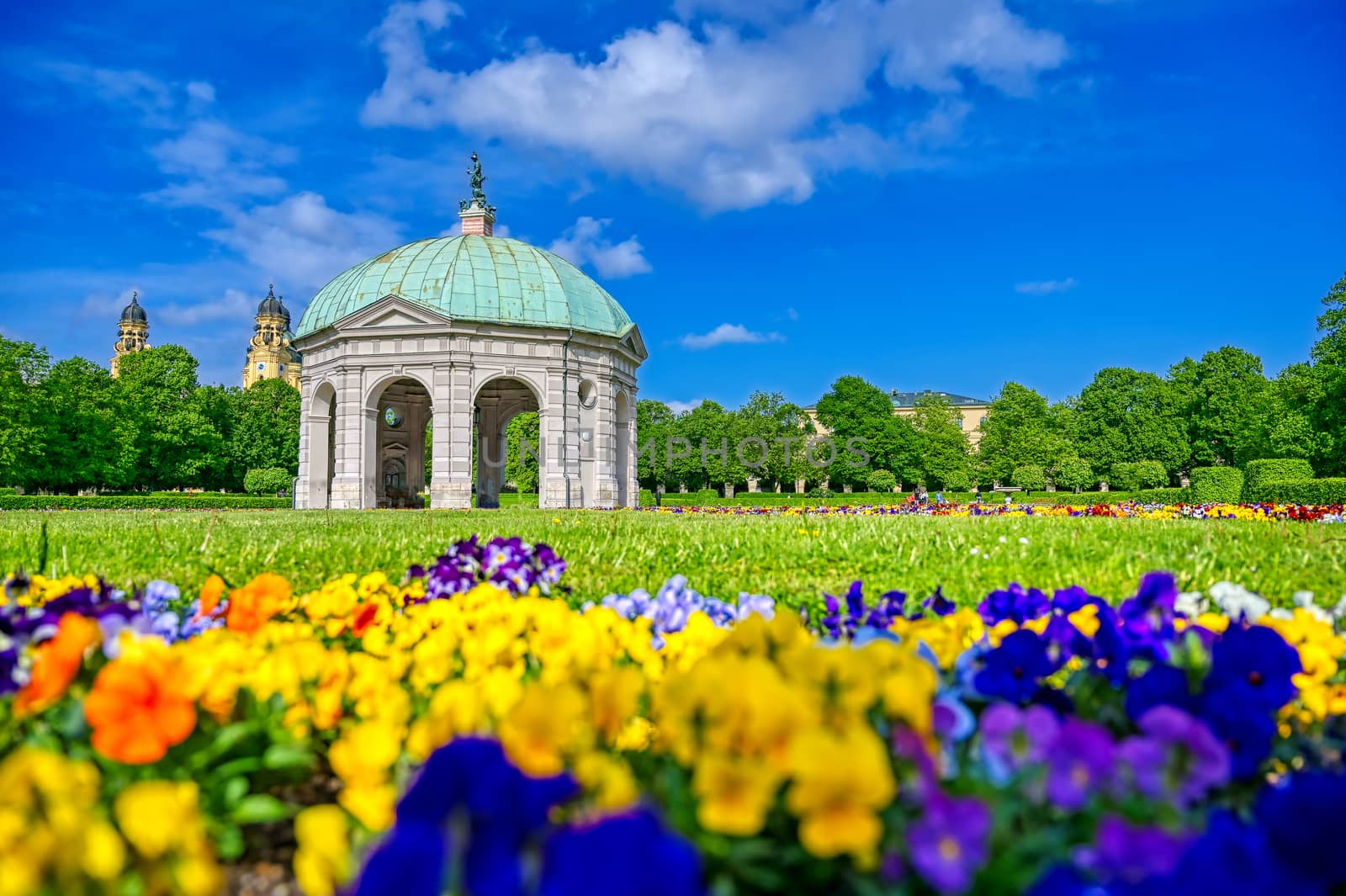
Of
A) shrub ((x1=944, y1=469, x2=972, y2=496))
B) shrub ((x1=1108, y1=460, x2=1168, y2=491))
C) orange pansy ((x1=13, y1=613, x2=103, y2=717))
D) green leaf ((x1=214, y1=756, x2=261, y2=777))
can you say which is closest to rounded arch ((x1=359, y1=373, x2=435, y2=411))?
orange pansy ((x1=13, y1=613, x2=103, y2=717))

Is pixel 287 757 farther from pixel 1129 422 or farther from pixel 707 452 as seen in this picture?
pixel 1129 422

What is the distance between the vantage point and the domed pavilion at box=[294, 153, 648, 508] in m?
25.6

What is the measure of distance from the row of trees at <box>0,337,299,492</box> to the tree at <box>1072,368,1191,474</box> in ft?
180

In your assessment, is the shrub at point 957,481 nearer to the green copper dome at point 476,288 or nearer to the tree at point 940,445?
the tree at point 940,445

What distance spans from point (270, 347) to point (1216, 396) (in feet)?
395

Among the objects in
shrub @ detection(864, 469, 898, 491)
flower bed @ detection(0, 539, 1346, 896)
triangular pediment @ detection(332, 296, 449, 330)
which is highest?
triangular pediment @ detection(332, 296, 449, 330)

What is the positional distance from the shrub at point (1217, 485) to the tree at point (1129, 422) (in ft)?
79.6

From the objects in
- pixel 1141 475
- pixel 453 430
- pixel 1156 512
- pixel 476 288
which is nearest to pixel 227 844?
pixel 1156 512

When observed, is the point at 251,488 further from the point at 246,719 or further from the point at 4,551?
the point at 246,719

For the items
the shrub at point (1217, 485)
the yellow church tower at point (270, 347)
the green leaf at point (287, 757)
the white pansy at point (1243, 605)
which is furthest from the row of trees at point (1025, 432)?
the yellow church tower at point (270, 347)

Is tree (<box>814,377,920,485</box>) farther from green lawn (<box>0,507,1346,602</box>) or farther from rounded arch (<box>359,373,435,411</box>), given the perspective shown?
green lawn (<box>0,507,1346,602</box>)

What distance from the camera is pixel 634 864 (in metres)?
1.01

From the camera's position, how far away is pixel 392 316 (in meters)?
25.5

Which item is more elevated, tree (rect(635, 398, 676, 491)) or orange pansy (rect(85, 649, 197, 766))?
tree (rect(635, 398, 676, 491))
